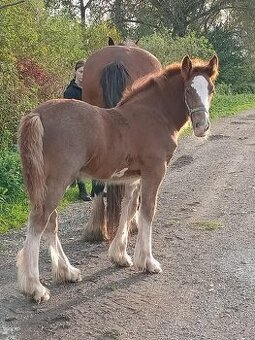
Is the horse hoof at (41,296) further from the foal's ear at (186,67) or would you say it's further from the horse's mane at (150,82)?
the foal's ear at (186,67)

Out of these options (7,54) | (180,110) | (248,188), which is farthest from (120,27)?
(180,110)

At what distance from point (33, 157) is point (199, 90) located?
1705mm

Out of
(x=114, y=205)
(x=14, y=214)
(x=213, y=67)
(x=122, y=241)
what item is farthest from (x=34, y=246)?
(x=14, y=214)

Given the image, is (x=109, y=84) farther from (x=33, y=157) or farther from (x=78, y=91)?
(x=33, y=157)

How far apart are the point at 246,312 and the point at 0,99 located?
6421 millimetres

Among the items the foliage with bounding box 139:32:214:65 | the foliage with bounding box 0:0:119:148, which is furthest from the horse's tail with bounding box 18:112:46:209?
the foliage with bounding box 139:32:214:65

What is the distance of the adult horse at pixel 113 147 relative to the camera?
4668mm

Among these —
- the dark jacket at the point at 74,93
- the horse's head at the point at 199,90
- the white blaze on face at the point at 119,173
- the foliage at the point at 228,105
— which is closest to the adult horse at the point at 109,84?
the white blaze on face at the point at 119,173

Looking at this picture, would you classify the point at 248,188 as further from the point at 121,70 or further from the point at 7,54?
the point at 7,54

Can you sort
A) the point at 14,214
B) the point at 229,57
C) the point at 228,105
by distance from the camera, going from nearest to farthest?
the point at 14,214, the point at 228,105, the point at 229,57

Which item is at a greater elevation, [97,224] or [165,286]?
[97,224]

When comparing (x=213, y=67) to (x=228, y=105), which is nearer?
(x=213, y=67)

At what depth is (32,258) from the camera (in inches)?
184

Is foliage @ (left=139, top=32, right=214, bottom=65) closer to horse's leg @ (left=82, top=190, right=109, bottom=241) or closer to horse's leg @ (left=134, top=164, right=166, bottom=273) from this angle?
horse's leg @ (left=82, top=190, right=109, bottom=241)
